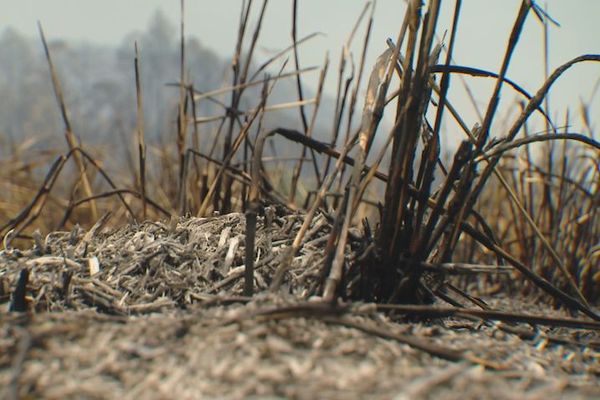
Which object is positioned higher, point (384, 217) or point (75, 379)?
point (384, 217)

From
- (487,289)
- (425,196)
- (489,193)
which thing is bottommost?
(487,289)

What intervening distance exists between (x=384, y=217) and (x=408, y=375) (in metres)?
0.26

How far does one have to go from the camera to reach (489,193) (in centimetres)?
233

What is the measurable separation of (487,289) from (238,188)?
830 millimetres

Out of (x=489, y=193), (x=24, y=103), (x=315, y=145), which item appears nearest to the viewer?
(x=315, y=145)

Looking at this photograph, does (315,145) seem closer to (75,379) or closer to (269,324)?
(269,324)

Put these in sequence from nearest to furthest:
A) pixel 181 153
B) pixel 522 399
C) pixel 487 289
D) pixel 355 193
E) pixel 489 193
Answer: pixel 522 399 → pixel 355 193 → pixel 181 153 → pixel 487 289 → pixel 489 193

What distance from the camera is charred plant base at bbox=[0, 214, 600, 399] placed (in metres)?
0.47

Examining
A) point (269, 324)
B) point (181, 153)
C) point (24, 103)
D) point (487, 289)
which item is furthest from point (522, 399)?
point (24, 103)

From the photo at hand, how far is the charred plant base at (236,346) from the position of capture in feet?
1.53

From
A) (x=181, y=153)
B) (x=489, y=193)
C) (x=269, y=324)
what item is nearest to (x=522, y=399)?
(x=269, y=324)

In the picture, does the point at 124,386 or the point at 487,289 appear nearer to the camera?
the point at 124,386

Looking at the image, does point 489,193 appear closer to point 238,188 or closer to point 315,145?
point 238,188

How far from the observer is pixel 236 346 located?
0.51 metres
